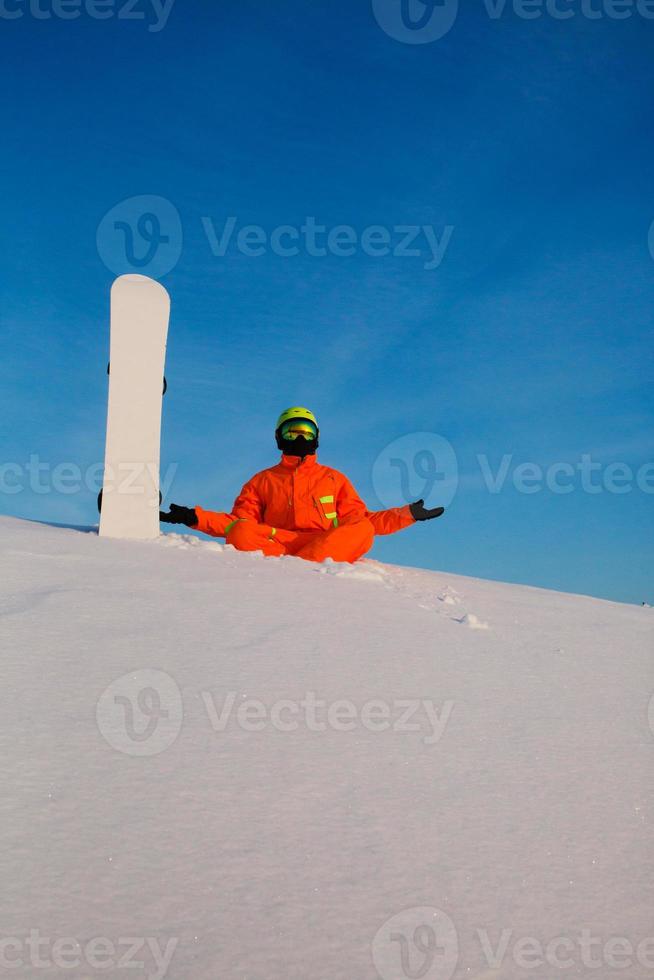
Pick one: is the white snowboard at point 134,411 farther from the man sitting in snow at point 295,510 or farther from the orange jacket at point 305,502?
the orange jacket at point 305,502

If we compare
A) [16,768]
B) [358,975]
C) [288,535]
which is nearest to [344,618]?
[16,768]

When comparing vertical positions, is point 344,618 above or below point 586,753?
above

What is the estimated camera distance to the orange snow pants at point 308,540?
14.3ft

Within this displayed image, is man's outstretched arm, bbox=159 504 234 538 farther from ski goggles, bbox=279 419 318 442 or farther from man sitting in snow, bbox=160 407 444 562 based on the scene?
ski goggles, bbox=279 419 318 442

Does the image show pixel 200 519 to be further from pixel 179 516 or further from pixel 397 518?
pixel 397 518

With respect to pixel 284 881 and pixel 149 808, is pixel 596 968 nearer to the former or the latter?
pixel 284 881

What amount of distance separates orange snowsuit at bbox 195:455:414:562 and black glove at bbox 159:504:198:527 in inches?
2.0

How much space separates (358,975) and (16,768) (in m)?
0.81

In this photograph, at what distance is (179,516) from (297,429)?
→ 3.42 feet

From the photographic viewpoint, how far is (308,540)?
15.3 ft

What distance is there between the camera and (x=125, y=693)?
6.01 ft

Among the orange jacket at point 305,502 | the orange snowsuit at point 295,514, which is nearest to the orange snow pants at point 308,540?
the orange snowsuit at point 295,514

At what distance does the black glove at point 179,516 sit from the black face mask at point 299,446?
84 cm

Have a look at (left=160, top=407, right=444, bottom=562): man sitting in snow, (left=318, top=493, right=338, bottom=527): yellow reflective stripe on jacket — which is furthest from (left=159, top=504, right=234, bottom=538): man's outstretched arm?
(left=318, top=493, right=338, bottom=527): yellow reflective stripe on jacket
